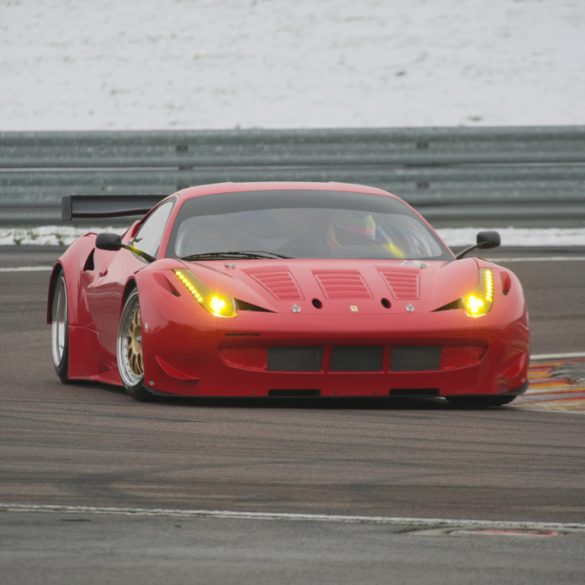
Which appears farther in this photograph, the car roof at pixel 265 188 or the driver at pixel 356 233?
the car roof at pixel 265 188

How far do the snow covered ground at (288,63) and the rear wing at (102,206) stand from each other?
17.3 meters

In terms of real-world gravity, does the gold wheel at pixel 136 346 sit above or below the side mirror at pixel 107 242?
below

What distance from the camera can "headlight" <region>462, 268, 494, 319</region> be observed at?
860cm

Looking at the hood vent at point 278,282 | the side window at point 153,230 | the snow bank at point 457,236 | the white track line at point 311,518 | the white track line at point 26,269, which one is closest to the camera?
the white track line at point 311,518

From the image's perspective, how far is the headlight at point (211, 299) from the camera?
332 inches

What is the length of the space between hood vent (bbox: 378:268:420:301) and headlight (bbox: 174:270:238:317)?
0.75 m

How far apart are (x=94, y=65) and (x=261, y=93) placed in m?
3.46

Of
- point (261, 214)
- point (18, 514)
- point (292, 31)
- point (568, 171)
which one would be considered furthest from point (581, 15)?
point (18, 514)

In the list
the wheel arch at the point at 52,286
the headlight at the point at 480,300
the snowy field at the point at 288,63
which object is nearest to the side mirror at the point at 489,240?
the headlight at the point at 480,300

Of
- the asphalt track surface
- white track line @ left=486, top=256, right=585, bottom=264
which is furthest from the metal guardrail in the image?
the asphalt track surface

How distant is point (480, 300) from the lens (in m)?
8.66

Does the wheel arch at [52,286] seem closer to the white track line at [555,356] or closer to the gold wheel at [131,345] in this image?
the gold wheel at [131,345]

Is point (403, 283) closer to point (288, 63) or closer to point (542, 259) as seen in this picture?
point (542, 259)

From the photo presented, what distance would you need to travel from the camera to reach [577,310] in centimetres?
1319
